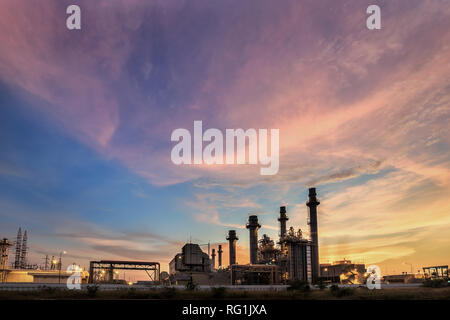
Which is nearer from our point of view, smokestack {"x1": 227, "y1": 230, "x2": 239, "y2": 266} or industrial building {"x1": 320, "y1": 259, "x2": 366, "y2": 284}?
industrial building {"x1": 320, "y1": 259, "x2": 366, "y2": 284}

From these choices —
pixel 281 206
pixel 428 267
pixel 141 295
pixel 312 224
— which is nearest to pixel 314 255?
pixel 312 224

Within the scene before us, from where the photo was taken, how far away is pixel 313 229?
288 feet

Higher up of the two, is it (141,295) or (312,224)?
(312,224)

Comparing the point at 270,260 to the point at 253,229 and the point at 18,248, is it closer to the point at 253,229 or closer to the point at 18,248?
Result: the point at 253,229

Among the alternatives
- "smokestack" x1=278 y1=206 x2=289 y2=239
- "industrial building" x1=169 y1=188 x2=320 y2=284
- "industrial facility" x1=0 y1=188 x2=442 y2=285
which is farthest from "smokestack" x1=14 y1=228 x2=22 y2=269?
"smokestack" x1=278 y1=206 x2=289 y2=239

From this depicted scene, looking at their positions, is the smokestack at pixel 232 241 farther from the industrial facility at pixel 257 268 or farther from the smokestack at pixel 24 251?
the smokestack at pixel 24 251

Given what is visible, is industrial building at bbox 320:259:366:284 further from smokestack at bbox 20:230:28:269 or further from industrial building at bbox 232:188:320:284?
smokestack at bbox 20:230:28:269

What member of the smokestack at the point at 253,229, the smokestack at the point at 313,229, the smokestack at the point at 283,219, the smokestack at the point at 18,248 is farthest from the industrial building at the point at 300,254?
the smokestack at the point at 18,248

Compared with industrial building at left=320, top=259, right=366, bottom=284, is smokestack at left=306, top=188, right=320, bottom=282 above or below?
above

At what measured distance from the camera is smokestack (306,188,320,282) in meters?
86.9

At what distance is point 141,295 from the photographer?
126 feet
